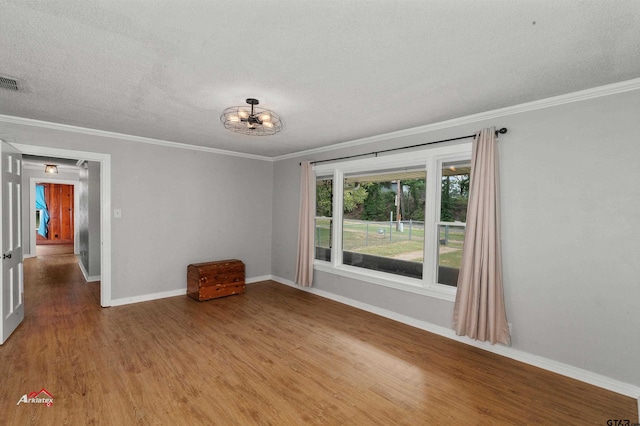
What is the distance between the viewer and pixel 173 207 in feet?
16.2

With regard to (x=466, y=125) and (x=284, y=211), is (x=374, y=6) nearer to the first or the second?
(x=466, y=125)

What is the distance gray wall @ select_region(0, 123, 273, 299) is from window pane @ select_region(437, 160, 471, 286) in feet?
11.9

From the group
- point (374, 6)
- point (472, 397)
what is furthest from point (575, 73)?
point (472, 397)

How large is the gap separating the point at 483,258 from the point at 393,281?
49.8 inches

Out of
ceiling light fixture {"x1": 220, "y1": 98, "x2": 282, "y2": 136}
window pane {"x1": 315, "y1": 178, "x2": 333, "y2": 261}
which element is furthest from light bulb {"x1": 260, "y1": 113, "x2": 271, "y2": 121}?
window pane {"x1": 315, "y1": 178, "x2": 333, "y2": 261}

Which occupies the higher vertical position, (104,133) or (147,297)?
(104,133)

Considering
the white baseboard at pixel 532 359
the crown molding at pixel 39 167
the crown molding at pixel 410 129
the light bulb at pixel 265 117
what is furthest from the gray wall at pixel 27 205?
the white baseboard at pixel 532 359

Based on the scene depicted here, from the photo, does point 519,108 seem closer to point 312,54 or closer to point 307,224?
point 312,54

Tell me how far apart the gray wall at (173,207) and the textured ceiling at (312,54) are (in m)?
1.20

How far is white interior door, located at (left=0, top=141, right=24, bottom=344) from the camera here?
3108mm

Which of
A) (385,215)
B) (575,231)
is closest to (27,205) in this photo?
(385,215)

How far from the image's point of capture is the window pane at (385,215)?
13.1ft

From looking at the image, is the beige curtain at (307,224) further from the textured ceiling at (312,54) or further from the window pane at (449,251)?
the window pane at (449,251)

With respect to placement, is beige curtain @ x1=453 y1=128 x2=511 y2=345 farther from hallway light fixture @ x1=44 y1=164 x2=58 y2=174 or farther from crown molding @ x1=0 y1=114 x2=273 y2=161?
hallway light fixture @ x1=44 y1=164 x2=58 y2=174
